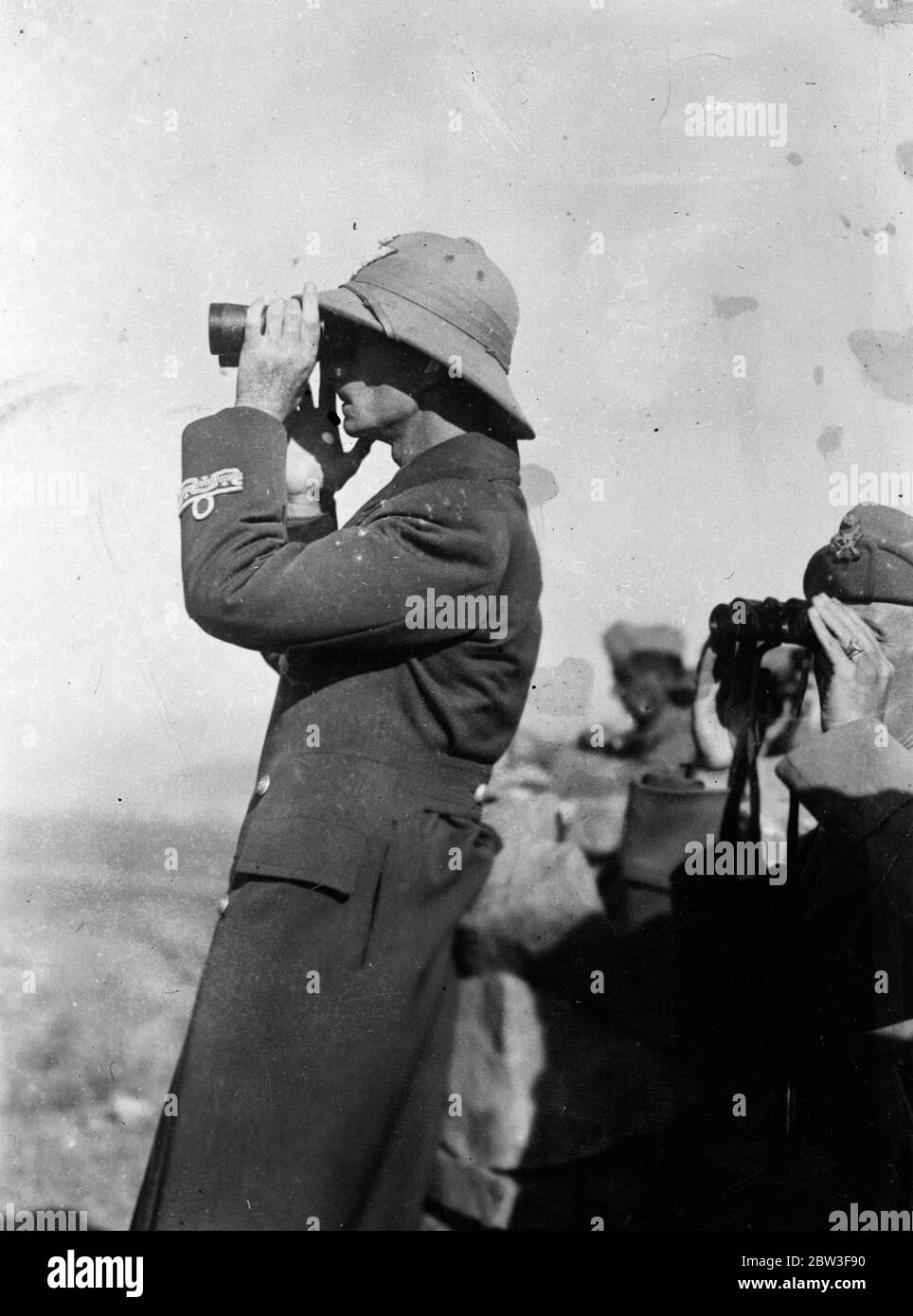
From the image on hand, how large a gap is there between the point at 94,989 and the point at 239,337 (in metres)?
1.23

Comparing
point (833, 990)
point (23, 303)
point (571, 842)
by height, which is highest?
point (23, 303)

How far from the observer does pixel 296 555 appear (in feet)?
6.86

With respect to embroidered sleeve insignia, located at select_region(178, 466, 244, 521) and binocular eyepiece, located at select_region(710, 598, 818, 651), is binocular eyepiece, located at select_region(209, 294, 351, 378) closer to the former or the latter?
embroidered sleeve insignia, located at select_region(178, 466, 244, 521)

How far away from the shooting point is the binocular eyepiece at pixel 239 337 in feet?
7.43

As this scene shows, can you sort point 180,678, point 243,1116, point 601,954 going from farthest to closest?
point 180,678 → point 601,954 → point 243,1116

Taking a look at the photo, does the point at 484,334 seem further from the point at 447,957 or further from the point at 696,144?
the point at 447,957

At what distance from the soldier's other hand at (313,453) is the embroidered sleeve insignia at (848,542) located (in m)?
0.91

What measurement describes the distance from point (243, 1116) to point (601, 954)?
0.68m

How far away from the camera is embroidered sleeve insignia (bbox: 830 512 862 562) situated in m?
2.46

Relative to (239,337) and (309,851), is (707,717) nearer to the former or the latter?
(309,851)

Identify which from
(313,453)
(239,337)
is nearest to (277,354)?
(239,337)

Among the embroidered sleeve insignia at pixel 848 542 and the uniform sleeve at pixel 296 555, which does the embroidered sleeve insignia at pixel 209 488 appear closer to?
the uniform sleeve at pixel 296 555
